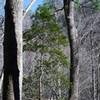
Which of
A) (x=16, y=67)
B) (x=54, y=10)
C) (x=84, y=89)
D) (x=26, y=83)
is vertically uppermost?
(x=54, y=10)

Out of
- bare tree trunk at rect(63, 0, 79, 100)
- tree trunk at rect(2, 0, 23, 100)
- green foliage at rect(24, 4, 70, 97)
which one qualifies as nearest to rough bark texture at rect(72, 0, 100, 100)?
green foliage at rect(24, 4, 70, 97)

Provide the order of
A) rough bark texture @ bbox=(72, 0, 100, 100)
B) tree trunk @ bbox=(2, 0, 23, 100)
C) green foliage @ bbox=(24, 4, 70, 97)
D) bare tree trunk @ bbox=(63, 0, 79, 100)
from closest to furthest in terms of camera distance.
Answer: tree trunk @ bbox=(2, 0, 23, 100)
bare tree trunk @ bbox=(63, 0, 79, 100)
green foliage @ bbox=(24, 4, 70, 97)
rough bark texture @ bbox=(72, 0, 100, 100)

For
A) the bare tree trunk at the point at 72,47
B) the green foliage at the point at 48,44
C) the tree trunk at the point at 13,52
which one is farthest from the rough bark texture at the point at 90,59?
the tree trunk at the point at 13,52

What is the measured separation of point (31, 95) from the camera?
14727 mm

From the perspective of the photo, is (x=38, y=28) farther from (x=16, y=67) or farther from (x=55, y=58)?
(x=16, y=67)

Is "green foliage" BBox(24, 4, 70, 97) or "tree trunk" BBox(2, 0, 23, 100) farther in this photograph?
"green foliage" BBox(24, 4, 70, 97)

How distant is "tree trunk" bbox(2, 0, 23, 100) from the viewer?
648cm

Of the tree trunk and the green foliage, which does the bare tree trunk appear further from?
the tree trunk

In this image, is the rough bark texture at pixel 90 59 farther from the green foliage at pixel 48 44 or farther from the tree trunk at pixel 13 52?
the tree trunk at pixel 13 52

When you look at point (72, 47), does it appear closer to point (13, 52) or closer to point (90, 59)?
point (13, 52)

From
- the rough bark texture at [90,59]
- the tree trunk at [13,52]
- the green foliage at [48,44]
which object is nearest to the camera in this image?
the tree trunk at [13,52]

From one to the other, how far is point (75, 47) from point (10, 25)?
21.6ft

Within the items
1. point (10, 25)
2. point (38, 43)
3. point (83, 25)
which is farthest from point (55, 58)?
point (83, 25)

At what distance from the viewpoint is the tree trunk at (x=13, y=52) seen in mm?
6480
